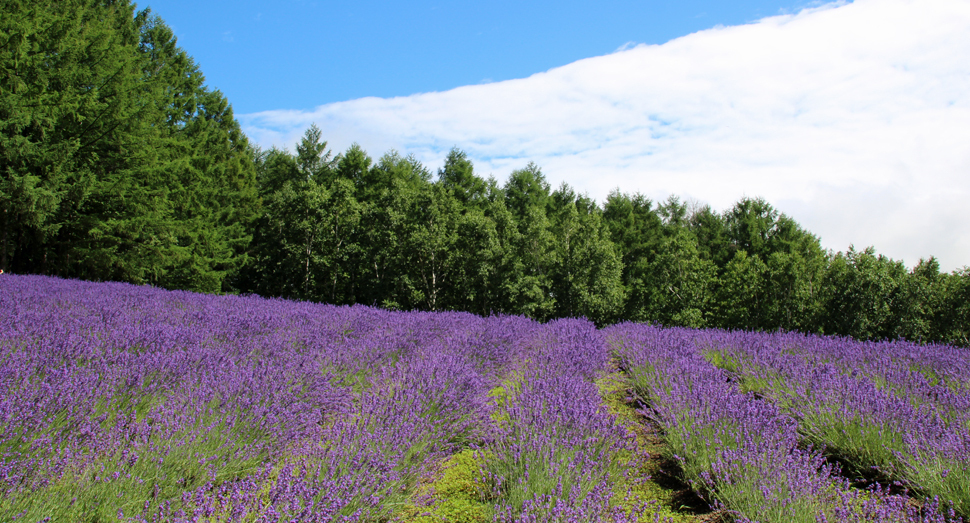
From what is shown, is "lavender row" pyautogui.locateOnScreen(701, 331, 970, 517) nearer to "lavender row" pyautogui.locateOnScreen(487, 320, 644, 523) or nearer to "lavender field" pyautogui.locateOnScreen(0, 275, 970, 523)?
"lavender field" pyautogui.locateOnScreen(0, 275, 970, 523)

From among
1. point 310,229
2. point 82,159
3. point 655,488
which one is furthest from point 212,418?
point 310,229

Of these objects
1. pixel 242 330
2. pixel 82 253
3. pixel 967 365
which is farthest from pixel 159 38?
pixel 967 365

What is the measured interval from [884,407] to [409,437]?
10.6 feet

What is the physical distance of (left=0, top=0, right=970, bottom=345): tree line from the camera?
562 inches

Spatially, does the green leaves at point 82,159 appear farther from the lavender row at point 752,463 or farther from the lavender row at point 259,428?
the lavender row at point 752,463

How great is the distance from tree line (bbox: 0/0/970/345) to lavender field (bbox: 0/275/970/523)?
401 inches

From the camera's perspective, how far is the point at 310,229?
23.4 metres

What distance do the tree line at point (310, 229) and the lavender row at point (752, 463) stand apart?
10.5 meters

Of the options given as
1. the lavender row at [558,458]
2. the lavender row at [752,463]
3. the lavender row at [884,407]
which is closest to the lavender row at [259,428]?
the lavender row at [558,458]

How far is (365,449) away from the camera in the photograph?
2.48 meters

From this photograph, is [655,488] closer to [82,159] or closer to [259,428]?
[259,428]

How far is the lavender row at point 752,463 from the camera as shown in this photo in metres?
2.35

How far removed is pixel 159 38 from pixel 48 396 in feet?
89.5

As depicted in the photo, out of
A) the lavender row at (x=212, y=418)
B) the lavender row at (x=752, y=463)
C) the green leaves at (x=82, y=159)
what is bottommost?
the lavender row at (x=752, y=463)
